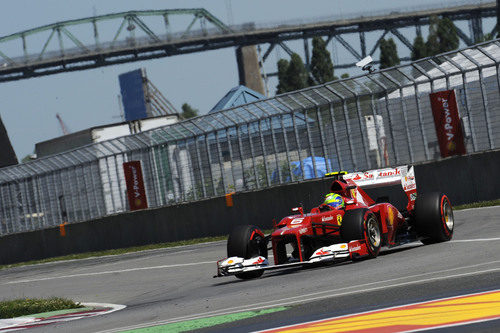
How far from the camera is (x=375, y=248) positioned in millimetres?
13164

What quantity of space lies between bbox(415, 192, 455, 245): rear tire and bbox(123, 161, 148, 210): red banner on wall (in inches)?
701

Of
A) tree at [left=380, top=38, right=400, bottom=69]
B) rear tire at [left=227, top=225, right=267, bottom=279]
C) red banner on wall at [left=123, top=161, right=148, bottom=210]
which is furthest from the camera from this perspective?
tree at [left=380, top=38, right=400, bottom=69]

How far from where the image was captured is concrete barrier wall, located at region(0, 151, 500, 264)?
849 inches

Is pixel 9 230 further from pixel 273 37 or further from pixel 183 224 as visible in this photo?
pixel 273 37

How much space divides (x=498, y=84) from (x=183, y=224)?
431 inches

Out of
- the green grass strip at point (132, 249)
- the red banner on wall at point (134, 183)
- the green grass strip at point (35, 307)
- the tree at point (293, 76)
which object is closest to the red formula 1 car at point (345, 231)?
the green grass strip at point (35, 307)

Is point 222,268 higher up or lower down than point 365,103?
lower down

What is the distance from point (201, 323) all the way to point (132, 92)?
144 meters

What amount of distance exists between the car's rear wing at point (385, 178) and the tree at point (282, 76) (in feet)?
252

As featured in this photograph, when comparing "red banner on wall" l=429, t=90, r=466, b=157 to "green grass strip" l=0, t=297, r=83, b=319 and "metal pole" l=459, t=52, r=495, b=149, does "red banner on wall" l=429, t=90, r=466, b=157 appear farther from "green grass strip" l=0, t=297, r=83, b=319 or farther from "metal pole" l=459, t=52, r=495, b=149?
"green grass strip" l=0, t=297, r=83, b=319

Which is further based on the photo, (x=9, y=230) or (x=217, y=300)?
(x=9, y=230)

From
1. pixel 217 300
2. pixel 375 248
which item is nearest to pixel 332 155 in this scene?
pixel 375 248

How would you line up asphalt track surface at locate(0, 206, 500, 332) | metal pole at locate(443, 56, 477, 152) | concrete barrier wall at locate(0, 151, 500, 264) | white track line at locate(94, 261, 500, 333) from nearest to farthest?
1. asphalt track surface at locate(0, 206, 500, 332)
2. white track line at locate(94, 261, 500, 333)
3. concrete barrier wall at locate(0, 151, 500, 264)
4. metal pole at locate(443, 56, 477, 152)

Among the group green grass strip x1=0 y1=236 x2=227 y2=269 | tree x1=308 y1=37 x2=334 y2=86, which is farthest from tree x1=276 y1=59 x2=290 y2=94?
green grass strip x1=0 y1=236 x2=227 y2=269
